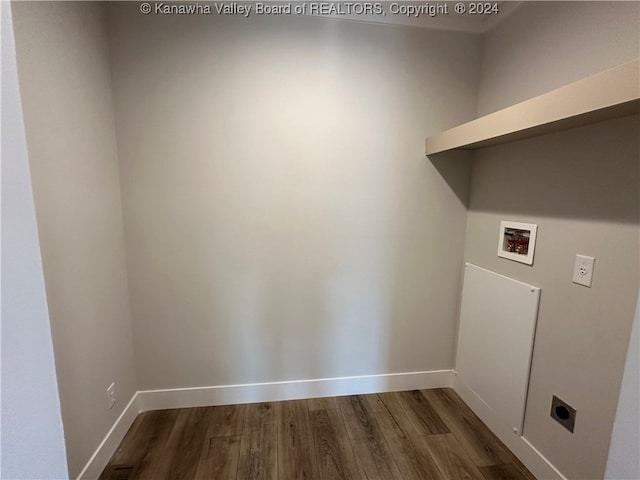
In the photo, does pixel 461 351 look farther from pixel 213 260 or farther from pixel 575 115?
pixel 213 260

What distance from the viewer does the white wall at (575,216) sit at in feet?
3.78

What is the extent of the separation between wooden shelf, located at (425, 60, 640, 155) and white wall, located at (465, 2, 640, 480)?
0.55ft

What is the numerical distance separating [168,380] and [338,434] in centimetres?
116

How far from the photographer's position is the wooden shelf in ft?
2.97

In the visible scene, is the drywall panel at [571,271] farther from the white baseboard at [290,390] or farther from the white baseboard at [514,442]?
the white baseboard at [290,390]

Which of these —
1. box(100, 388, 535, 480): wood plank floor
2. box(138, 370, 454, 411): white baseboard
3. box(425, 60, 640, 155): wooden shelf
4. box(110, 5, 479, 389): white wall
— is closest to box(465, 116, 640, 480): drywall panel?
box(425, 60, 640, 155): wooden shelf

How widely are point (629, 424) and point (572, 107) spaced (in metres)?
1.04

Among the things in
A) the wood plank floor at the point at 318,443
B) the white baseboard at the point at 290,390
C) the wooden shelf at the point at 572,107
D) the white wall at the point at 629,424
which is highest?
the wooden shelf at the point at 572,107

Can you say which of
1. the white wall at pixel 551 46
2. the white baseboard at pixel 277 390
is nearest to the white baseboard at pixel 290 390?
the white baseboard at pixel 277 390

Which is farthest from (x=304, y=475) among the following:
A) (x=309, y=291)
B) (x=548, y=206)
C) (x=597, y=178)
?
(x=597, y=178)

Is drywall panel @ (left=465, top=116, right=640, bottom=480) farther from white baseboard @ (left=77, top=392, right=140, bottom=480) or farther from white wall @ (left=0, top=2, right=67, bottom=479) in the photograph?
white baseboard @ (left=77, top=392, right=140, bottom=480)

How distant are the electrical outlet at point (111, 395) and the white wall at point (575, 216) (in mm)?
2260

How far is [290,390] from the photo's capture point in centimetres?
207

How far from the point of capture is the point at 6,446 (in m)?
0.54
